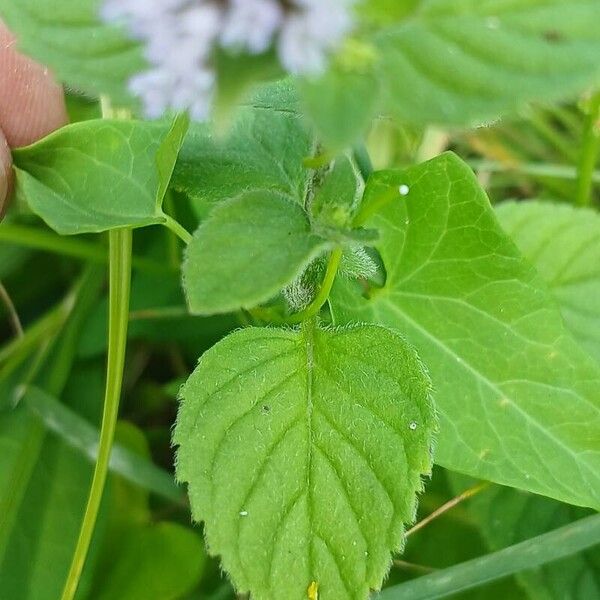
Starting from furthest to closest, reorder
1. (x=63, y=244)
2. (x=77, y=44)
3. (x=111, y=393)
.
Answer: (x=63, y=244), (x=111, y=393), (x=77, y=44)

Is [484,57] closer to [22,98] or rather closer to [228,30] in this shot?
[228,30]

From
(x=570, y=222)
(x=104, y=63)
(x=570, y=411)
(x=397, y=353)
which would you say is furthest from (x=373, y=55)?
(x=570, y=222)

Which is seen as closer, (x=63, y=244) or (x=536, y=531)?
(x=536, y=531)

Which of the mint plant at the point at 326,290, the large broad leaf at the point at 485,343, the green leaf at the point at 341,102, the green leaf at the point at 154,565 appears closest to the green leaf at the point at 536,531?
the mint plant at the point at 326,290

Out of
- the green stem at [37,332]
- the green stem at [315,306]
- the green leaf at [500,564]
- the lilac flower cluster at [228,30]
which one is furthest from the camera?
the green stem at [37,332]

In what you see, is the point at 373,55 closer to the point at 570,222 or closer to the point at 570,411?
the point at 570,411

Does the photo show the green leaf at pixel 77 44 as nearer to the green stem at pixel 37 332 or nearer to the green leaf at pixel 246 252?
the green leaf at pixel 246 252

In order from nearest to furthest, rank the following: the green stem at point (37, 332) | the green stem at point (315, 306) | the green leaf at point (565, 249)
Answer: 1. the green stem at point (315, 306)
2. the green leaf at point (565, 249)
3. the green stem at point (37, 332)

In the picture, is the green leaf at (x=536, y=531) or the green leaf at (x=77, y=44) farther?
the green leaf at (x=536, y=531)

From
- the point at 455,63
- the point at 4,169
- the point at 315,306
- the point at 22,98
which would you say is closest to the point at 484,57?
the point at 455,63
